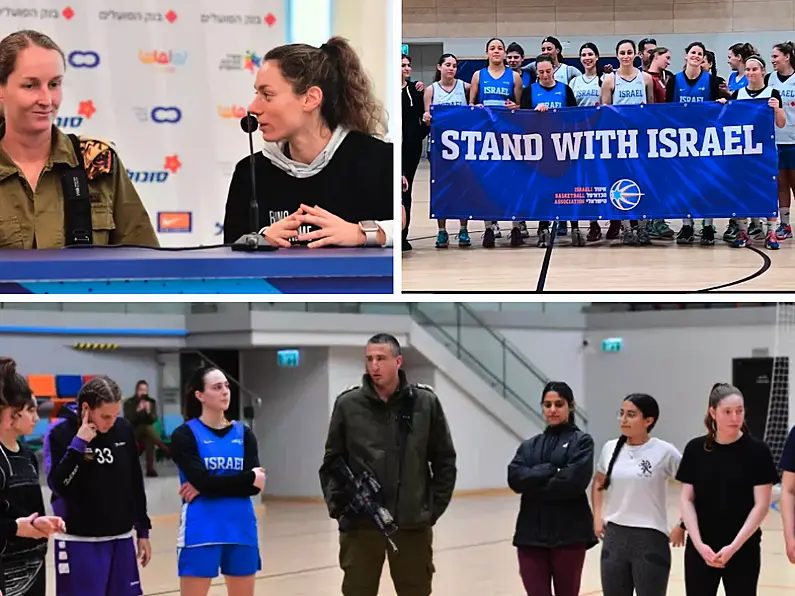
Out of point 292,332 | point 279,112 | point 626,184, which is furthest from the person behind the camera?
point 292,332

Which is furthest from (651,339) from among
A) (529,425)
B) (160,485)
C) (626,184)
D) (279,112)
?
(279,112)

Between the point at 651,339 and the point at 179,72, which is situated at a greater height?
the point at 179,72

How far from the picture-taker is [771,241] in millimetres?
6570

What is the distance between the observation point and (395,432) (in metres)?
3.82

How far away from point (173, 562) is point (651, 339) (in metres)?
10.7

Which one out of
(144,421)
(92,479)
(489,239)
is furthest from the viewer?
(144,421)

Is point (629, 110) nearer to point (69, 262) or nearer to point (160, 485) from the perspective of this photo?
point (69, 262)

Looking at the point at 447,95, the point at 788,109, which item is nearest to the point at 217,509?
the point at 447,95

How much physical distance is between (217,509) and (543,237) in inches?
151

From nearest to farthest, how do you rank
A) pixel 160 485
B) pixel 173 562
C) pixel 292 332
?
pixel 173 562
pixel 160 485
pixel 292 332

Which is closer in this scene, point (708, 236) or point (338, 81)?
point (338, 81)

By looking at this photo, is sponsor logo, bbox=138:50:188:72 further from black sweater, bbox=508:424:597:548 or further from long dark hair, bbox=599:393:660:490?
long dark hair, bbox=599:393:660:490

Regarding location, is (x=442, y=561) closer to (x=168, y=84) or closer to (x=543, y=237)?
(x=543, y=237)

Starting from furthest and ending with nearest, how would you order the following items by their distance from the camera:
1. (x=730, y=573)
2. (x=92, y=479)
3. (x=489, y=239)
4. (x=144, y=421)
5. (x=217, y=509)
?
1. (x=144, y=421)
2. (x=489, y=239)
3. (x=217, y=509)
4. (x=92, y=479)
5. (x=730, y=573)
